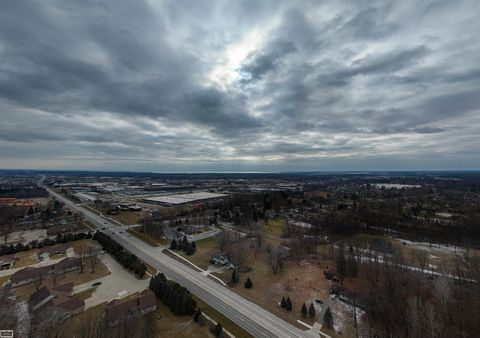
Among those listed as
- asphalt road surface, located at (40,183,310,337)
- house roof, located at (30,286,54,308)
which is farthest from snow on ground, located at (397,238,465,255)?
house roof, located at (30,286,54,308)

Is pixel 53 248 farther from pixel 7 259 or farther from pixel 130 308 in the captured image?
pixel 130 308

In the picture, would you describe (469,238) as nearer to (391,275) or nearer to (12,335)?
(391,275)

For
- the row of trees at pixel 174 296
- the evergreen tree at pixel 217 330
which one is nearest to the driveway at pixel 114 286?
the row of trees at pixel 174 296

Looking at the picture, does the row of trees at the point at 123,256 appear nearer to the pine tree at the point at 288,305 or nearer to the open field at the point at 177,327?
the open field at the point at 177,327

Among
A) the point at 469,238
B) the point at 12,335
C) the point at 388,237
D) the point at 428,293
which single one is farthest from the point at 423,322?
the point at 469,238

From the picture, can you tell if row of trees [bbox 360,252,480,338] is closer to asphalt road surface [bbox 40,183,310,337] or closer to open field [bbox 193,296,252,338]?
asphalt road surface [bbox 40,183,310,337]

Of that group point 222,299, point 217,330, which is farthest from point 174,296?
point 217,330
